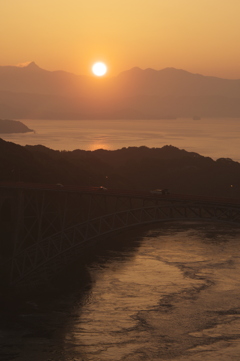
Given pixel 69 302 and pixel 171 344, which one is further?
pixel 69 302

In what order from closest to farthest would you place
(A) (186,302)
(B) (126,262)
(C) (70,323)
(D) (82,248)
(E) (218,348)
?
(E) (218,348) < (C) (70,323) < (A) (186,302) < (D) (82,248) < (B) (126,262)

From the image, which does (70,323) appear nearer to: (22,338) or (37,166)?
(22,338)

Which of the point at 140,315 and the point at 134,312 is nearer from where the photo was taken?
the point at 140,315

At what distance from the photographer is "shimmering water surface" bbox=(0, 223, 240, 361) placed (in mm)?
64250

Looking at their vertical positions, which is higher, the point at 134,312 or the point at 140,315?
the point at 134,312

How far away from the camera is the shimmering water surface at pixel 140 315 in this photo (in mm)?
64250

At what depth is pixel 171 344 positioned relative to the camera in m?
65.1

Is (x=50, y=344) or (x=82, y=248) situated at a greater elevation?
(x=82, y=248)

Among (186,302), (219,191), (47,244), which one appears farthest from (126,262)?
(219,191)

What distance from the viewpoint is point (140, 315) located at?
7400cm

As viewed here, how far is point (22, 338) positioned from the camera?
6800cm

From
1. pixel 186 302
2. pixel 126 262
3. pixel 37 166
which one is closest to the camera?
pixel 186 302

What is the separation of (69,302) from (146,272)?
652 inches

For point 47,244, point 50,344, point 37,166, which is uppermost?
point 37,166
